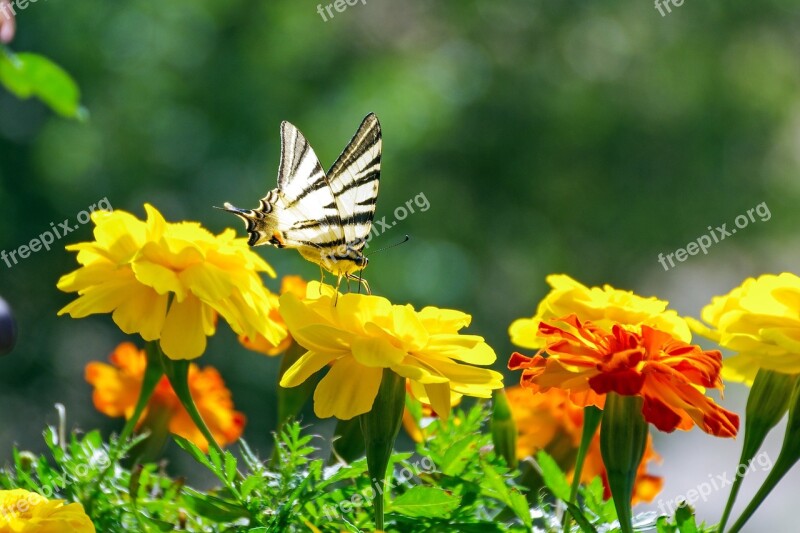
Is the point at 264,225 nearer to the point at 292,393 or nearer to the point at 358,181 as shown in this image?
the point at 358,181

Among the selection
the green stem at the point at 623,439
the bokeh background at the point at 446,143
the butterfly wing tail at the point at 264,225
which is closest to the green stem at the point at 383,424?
the green stem at the point at 623,439

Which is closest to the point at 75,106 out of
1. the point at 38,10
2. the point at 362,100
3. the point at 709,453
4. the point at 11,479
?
the point at 11,479

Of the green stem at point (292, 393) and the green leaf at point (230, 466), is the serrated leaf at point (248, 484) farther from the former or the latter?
the green stem at point (292, 393)

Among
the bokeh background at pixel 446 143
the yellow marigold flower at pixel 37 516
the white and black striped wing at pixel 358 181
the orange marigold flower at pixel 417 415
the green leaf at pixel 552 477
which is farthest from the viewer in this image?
the bokeh background at pixel 446 143

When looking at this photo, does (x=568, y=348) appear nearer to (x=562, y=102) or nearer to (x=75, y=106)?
(x=75, y=106)

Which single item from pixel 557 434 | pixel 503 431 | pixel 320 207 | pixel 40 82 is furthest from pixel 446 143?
pixel 40 82

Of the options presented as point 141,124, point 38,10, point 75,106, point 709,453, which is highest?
point 38,10
